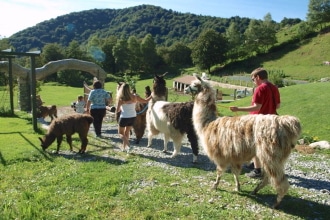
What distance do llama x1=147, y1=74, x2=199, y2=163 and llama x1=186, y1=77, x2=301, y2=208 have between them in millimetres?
1479

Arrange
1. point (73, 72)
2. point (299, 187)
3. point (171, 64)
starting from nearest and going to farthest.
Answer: point (299, 187) < point (73, 72) < point (171, 64)

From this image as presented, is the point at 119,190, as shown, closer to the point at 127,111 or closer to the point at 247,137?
the point at 247,137

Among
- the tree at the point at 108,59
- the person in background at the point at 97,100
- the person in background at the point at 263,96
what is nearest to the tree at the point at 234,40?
the tree at the point at 108,59

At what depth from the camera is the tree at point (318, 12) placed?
247 ft

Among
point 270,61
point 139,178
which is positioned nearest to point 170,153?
point 139,178

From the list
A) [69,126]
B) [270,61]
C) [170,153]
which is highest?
[270,61]

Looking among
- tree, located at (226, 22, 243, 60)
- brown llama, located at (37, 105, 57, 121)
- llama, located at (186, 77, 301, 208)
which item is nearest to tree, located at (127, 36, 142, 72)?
tree, located at (226, 22, 243, 60)

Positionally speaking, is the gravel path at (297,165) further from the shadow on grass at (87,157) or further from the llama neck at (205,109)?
the llama neck at (205,109)

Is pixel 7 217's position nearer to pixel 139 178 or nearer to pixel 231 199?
pixel 139 178

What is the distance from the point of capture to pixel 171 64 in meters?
84.8

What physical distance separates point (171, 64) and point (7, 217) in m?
81.2

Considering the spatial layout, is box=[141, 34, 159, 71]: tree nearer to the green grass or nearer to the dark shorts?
the dark shorts

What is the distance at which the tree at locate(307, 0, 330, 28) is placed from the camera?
75188 millimetres

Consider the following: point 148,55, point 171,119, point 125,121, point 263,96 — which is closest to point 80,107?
point 125,121
